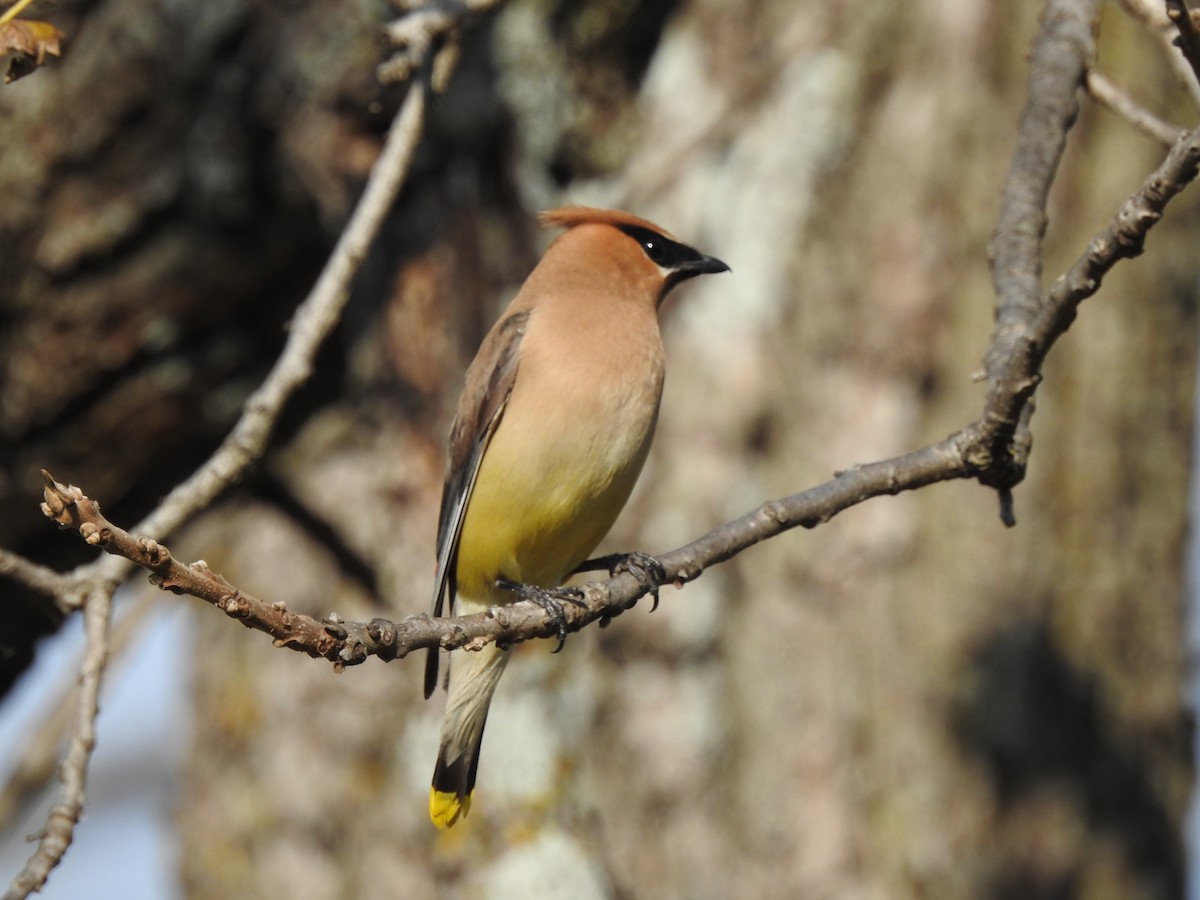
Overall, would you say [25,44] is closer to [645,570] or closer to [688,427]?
[645,570]

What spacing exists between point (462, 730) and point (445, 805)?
204mm

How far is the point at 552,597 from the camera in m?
3.46

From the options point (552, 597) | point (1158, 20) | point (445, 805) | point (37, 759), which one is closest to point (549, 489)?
point (552, 597)

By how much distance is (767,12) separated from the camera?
5578 mm

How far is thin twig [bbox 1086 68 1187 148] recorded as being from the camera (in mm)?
3314

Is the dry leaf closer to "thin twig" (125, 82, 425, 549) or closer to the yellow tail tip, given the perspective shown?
"thin twig" (125, 82, 425, 549)

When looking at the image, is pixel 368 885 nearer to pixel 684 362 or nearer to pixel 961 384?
pixel 684 362

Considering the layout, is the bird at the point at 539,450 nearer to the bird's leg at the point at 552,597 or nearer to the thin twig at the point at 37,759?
the bird's leg at the point at 552,597

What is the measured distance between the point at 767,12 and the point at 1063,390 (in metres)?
1.72

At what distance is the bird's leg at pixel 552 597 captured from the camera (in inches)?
119

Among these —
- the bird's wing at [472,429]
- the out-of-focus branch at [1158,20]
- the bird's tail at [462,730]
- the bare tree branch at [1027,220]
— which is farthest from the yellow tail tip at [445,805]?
the out-of-focus branch at [1158,20]

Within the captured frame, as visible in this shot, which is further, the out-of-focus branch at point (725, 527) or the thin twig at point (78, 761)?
the thin twig at point (78, 761)

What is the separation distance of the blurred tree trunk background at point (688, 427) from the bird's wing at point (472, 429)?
1019 millimetres

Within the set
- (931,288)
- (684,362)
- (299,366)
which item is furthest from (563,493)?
(931,288)
